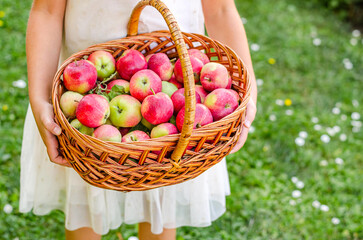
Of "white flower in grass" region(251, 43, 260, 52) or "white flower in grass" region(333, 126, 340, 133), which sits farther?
"white flower in grass" region(251, 43, 260, 52)

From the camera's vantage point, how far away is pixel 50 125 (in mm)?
1009

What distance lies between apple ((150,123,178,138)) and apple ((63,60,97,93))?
0.81 ft

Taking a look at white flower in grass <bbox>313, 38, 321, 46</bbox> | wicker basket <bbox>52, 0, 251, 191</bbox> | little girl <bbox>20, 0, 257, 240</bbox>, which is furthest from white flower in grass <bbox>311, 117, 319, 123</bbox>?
wicker basket <bbox>52, 0, 251, 191</bbox>

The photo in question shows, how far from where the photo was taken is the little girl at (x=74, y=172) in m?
1.21

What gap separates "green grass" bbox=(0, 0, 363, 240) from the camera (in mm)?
1978

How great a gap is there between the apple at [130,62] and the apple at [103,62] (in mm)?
26

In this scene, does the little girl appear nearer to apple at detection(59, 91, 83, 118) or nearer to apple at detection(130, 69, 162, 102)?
apple at detection(59, 91, 83, 118)

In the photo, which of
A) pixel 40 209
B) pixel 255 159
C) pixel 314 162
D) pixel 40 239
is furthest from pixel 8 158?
pixel 314 162

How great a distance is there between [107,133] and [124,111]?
10cm

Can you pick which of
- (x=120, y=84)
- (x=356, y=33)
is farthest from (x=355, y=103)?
(x=120, y=84)

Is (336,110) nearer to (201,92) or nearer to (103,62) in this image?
(201,92)

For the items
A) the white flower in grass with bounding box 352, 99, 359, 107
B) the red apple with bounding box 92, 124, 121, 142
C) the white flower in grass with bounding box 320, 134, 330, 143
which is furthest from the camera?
the white flower in grass with bounding box 352, 99, 359, 107

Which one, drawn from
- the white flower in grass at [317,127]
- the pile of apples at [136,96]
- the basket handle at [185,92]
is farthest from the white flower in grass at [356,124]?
the basket handle at [185,92]

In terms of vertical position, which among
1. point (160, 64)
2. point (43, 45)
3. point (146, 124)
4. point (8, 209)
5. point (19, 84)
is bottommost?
point (8, 209)
